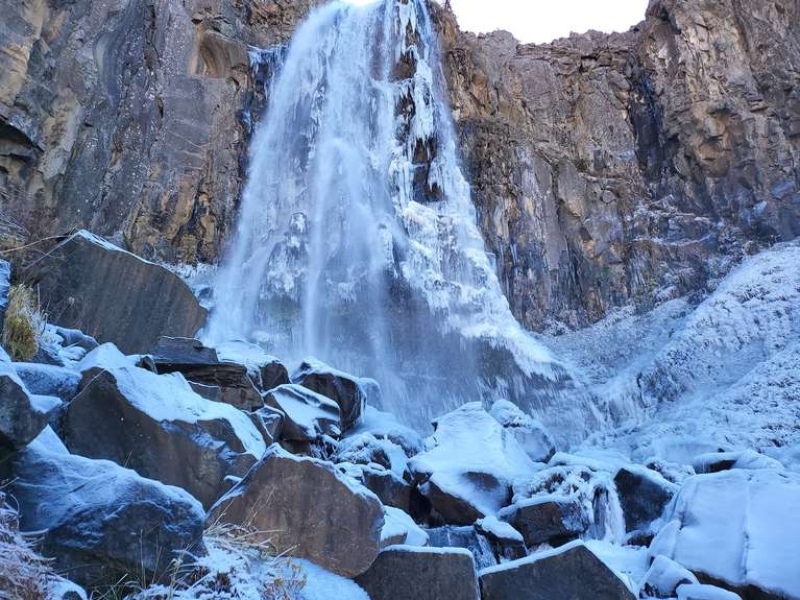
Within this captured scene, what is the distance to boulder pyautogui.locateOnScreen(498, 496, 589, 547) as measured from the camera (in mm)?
6625

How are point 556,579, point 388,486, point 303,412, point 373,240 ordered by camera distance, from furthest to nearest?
point 373,240 → point 303,412 → point 388,486 → point 556,579

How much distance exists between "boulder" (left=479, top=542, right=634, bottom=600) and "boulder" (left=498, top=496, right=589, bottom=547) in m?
2.31

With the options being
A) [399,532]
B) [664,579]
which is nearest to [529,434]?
[664,579]

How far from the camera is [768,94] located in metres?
19.6

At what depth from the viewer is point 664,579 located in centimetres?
480

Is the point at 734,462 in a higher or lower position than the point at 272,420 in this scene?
higher

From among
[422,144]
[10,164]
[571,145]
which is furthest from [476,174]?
[10,164]

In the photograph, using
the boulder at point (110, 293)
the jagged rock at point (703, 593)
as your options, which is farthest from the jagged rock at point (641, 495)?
the boulder at point (110, 293)

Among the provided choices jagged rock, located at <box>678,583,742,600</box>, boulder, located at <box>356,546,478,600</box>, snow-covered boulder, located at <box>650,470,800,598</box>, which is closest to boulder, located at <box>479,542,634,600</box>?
boulder, located at <box>356,546,478,600</box>

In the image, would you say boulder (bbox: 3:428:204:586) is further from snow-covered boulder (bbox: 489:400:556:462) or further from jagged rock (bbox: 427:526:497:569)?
snow-covered boulder (bbox: 489:400:556:462)

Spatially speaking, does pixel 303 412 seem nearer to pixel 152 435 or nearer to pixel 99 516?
pixel 152 435

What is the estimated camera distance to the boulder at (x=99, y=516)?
2.82 meters

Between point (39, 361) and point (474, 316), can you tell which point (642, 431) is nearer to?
point (474, 316)

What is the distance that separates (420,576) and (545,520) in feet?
9.89
